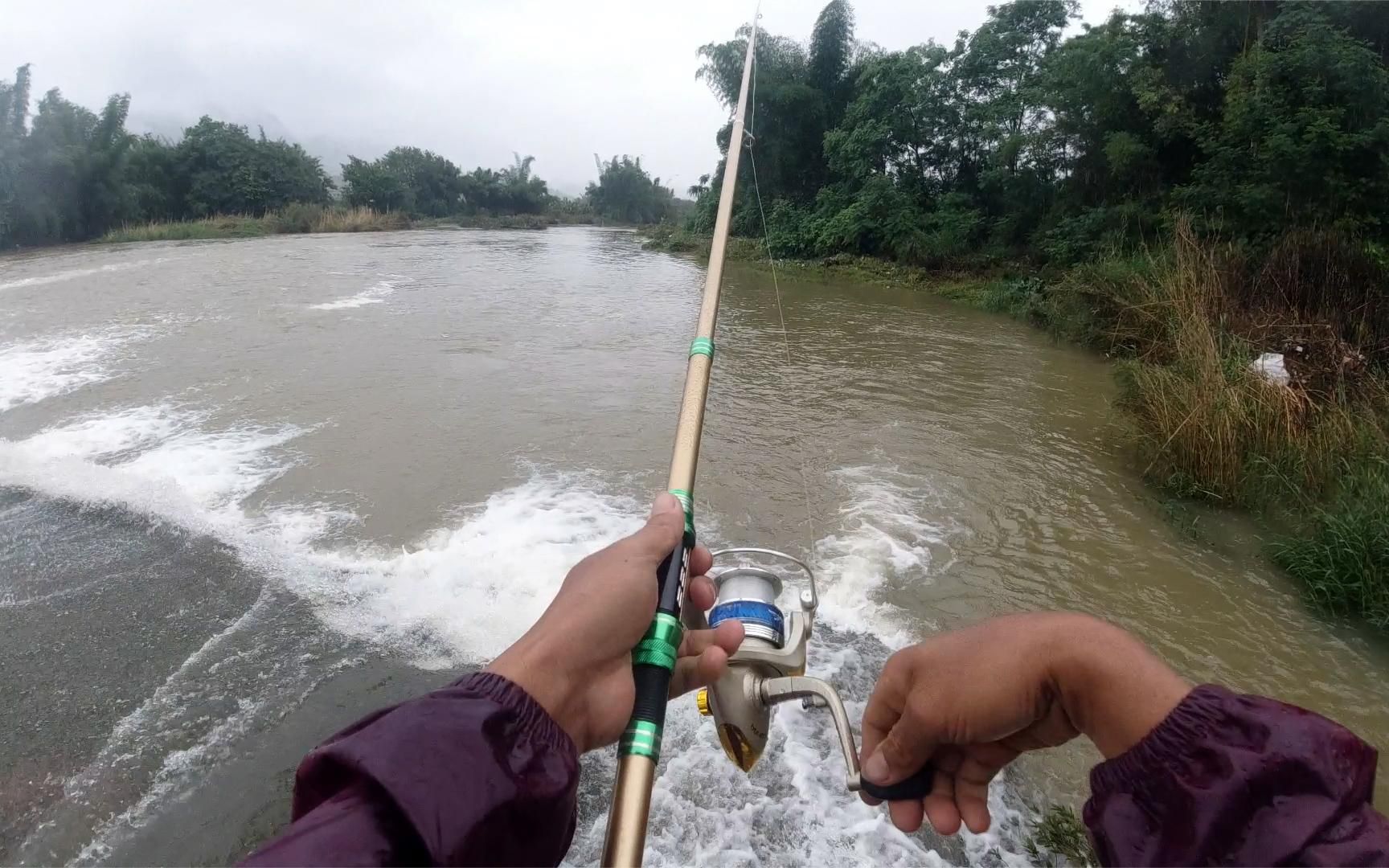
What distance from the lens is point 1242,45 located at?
11.6 meters

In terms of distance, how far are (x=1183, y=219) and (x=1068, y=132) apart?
6.35 m

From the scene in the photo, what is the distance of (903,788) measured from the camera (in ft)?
4.31

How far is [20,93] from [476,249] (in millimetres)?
18716

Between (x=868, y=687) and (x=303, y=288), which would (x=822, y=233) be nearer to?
(x=303, y=288)

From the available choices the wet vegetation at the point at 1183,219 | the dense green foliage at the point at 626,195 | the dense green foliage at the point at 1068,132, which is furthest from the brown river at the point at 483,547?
the dense green foliage at the point at 626,195

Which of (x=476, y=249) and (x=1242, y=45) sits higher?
(x=1242, y=45)

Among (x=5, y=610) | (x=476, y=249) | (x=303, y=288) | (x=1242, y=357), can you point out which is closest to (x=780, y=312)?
(x=1242, y=357)

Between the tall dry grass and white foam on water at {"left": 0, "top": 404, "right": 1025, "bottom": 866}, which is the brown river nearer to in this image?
white foam on water at {"left": 0, "top": 404, "right": 1025, "bottom": 866}

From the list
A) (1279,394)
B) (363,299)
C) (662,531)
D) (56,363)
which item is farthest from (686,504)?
(363,299)

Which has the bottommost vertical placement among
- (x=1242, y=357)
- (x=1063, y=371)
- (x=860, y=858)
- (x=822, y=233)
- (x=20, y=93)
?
(x=860, y=858)

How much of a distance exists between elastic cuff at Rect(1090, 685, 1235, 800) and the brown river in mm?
1763

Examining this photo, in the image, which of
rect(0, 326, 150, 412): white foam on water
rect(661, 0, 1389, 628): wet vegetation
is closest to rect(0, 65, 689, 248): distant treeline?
rect(0, 326, 150, 412): white foam on water

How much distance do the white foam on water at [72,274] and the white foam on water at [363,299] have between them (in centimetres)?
658

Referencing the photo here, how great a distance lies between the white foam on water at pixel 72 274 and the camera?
49.5 feet
